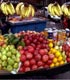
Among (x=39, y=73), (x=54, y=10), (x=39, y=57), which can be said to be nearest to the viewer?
(x=39, y=73)

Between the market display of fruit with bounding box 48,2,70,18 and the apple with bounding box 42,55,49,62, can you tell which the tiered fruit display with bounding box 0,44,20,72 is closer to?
the apple with bounding box 42,55,49,62

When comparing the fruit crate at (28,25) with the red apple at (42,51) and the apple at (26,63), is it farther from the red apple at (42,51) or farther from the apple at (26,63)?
the apple at (26,63)

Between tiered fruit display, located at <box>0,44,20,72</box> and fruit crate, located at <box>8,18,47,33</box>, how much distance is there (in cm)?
332

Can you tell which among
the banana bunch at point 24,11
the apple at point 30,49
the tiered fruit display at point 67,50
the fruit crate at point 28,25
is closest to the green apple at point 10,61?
the apple at point 30,49

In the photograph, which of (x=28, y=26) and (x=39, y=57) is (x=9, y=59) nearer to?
(x=39, y=57)

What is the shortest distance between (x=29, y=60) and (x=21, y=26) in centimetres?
346

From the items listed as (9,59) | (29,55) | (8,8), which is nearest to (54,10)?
(8,8)

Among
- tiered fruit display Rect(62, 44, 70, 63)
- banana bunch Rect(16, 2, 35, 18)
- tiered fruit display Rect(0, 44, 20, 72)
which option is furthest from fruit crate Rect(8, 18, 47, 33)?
tiered fruit display Rect(0, 44, 20, 72)

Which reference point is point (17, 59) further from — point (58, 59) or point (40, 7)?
point (40, 7)

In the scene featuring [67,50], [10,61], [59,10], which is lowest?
[67,50]

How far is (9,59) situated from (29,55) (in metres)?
0.26

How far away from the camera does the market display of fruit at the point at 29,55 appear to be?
10.3 feet

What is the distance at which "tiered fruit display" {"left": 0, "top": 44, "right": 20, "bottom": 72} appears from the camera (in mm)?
3117

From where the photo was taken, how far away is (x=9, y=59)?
314 cm
